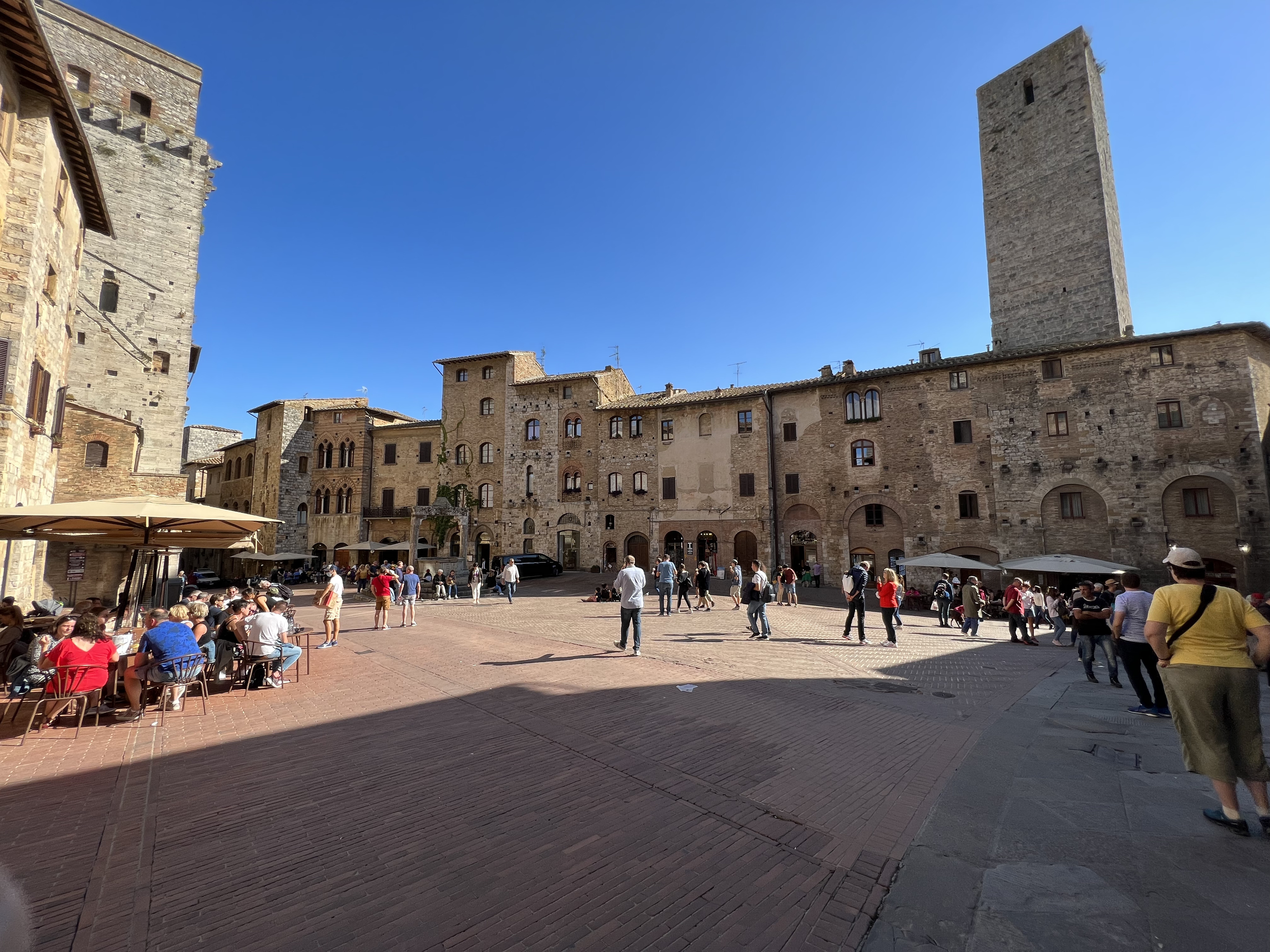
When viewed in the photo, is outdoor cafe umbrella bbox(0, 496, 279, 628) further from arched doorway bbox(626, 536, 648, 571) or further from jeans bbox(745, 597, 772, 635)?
arched doorway bbox(626, 536, 648, 571)

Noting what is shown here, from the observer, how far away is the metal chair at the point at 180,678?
6637mm

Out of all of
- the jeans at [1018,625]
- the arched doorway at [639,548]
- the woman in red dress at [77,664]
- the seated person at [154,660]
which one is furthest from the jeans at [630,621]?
the arched doorway at [639,548]

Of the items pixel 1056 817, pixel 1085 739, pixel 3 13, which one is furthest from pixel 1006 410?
pixel 3 13

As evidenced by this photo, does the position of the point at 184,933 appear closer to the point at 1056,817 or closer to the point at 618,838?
the point at 618,838

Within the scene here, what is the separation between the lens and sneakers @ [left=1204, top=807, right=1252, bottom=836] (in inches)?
145

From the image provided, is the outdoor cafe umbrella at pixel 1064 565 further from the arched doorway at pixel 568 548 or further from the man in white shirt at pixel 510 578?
the arched doorway at pixel 568 548

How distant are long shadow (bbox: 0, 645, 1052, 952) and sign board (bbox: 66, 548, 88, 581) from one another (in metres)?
15.9

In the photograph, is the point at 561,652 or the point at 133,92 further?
the point at 133,92

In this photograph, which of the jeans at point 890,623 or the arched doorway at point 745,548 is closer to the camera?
the jeans at point 890,623

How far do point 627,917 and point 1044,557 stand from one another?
2145 cm

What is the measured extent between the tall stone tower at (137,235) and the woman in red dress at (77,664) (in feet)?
68.2

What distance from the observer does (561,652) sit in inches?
432

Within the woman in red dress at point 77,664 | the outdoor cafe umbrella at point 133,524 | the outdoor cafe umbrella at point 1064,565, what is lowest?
the woman in red dress at point 77,664

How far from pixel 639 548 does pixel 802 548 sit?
367 inches
